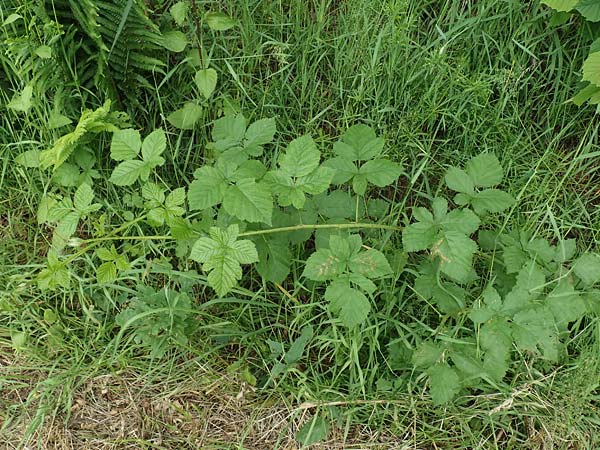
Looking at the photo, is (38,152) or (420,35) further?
(420,35)

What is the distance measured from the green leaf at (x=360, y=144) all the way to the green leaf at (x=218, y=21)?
25.0 inches

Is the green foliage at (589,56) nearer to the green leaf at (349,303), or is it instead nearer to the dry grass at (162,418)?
the green leaf at (349,303)

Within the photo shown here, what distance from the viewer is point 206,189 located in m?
1.84

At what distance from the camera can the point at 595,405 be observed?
2.05m

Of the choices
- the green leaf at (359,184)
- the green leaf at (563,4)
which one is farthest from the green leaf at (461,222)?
the green leaf at (563,4)

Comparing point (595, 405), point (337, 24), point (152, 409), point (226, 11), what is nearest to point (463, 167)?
point (337, 24)

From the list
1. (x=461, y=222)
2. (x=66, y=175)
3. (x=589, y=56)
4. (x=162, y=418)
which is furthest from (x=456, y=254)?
(x=66, y=175)

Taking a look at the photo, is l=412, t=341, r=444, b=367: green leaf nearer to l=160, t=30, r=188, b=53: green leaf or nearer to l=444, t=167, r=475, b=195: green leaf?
l=444, t=167, r=475, b=195: green leaf

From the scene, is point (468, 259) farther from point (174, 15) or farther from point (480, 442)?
point (174, 15)

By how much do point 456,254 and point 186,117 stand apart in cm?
109

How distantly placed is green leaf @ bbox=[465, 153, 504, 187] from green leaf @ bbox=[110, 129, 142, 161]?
3.46 ft

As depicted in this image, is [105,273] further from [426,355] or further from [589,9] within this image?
[589,9]

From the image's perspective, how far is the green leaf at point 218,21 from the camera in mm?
2260

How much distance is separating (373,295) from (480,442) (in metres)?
0.57
